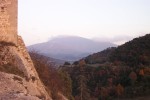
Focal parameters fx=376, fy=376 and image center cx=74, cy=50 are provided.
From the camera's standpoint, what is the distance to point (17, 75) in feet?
65.7

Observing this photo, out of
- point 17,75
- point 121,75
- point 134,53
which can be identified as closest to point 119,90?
point 121,75

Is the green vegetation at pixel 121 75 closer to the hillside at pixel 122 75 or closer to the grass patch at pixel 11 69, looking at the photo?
the hillside at pixel 122 75

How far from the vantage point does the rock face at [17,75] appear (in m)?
16.9

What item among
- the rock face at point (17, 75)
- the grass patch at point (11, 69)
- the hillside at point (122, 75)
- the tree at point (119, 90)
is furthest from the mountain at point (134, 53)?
the grass patch at point (11, 69)

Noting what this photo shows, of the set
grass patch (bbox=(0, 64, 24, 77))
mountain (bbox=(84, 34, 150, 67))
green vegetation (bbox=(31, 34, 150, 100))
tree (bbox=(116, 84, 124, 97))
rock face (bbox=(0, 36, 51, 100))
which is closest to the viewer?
rock face (bbox=(0, 36, 51, 100))

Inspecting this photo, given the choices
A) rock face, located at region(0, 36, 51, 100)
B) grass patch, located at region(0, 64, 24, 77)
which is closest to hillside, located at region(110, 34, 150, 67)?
rock face, located at region(0, 36, 51, 100)

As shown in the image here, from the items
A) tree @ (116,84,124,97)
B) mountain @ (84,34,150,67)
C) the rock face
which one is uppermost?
mountain @ (84,34,150,67)

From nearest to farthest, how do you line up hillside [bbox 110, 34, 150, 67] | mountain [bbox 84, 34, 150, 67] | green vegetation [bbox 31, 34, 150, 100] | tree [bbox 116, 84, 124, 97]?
green vegetation [bbox 31, 34, 150, 100], tree [bbox 116, 84, 124, 97], hillside [bbox 110, 34, 150, 67], mountain [bbox 84, 34, 150, 67]

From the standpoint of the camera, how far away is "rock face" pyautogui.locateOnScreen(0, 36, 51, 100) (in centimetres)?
1691

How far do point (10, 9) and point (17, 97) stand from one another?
26.7 feet

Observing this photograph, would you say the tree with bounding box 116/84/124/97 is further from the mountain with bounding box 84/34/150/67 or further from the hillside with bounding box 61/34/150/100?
the mountain with bounding box 84/34/150/67

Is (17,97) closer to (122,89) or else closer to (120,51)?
(122,89)

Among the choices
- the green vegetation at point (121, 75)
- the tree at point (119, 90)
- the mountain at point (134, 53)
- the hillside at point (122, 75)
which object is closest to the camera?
the green vegetation at point (121, 75)

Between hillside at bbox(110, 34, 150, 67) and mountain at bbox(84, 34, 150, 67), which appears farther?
mountain at bbox(84, 34, 150, 67)
